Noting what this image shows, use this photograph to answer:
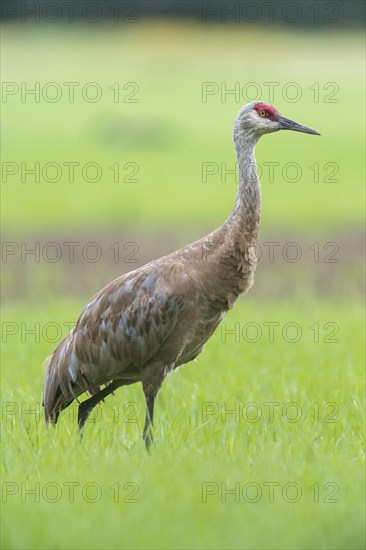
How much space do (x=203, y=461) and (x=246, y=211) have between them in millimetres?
1680

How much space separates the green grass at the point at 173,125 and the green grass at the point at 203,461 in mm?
9711

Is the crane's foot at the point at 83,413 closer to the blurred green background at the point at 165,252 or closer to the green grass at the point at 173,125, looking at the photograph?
the blurred green background at the point at 165,252

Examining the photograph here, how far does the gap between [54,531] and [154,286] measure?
2173 mm

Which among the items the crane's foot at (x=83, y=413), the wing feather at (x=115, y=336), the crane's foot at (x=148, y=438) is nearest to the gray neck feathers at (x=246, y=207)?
the wing feather at (x=115, y=336)

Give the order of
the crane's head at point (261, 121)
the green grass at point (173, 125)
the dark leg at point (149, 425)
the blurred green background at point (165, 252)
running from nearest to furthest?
the blurred green background at point (165, 252) < the dark leg at point (149, 425) < the crane's head at point (261, 121) < the green grass at point (173, 125)

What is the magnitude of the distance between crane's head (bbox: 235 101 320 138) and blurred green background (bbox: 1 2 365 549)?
6.02 feet

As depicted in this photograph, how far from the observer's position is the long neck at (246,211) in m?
6.62

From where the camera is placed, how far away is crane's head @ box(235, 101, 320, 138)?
22.6 feet

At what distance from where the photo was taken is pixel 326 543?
482cm

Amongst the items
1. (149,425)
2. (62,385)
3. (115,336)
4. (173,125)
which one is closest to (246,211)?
(115,336)

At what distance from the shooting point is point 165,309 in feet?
21.7

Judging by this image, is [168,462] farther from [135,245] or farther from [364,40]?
[364,40]

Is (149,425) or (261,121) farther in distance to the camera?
(261,121)

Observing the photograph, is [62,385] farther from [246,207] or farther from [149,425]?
[246,207]
